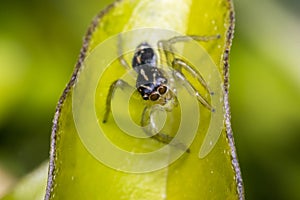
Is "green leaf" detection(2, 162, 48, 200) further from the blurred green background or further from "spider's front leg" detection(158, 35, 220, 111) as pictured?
"spider's front leg" detection(158, 35, 220, 111)

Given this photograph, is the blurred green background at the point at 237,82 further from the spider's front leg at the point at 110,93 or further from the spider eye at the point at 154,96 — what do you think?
the spider's front leg at the point at 110,93

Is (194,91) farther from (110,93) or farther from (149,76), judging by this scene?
(149,76)

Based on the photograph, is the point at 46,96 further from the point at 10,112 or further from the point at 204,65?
the point at 204,65

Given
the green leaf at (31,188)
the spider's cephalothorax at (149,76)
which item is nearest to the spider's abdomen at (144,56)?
the spider's cephalothorax at (149,76)

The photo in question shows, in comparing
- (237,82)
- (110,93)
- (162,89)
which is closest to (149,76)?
(162,89)

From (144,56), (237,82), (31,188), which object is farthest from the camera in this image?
(237,82)

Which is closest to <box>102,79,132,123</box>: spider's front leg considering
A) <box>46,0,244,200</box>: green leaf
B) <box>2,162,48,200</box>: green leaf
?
<box>46,0,244,200</box>: green leaf
